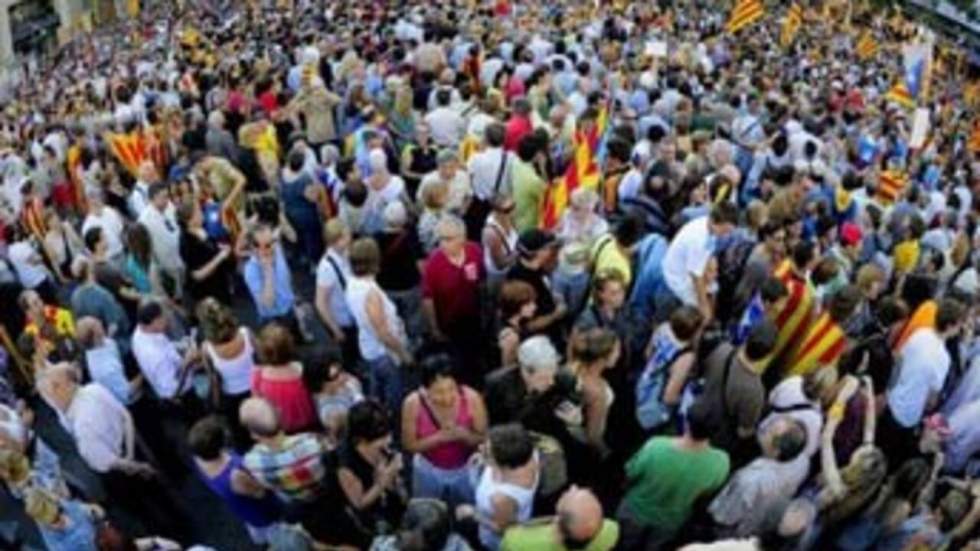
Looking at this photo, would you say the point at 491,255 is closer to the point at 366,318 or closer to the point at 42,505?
the point at 366,318

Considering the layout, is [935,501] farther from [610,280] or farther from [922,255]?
[922,255]

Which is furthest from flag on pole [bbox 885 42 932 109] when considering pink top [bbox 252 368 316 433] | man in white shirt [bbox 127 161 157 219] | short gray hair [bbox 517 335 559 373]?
pink top [bbox 252 368 316 433]

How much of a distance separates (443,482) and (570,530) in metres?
1.30

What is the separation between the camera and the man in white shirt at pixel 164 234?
24.6 feet

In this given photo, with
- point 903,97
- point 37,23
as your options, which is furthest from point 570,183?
point 37,23

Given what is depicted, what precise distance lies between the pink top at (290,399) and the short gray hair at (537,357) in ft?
3.73

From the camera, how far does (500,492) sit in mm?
4914

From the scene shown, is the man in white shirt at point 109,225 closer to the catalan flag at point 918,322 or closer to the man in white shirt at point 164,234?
the man in white shirt at point 164,234

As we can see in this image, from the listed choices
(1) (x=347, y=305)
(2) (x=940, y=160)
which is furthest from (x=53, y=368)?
(2) (x=940, y=160)

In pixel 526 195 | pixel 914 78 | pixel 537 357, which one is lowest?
pixel 914 78

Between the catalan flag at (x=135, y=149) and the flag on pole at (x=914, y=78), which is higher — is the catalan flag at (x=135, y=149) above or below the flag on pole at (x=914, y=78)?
above

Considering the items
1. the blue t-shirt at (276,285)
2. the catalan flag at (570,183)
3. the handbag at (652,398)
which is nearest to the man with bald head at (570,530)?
the handbag at (652,398)

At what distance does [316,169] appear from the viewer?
28.7 ft

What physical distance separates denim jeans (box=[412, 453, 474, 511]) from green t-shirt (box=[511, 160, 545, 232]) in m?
2.86
